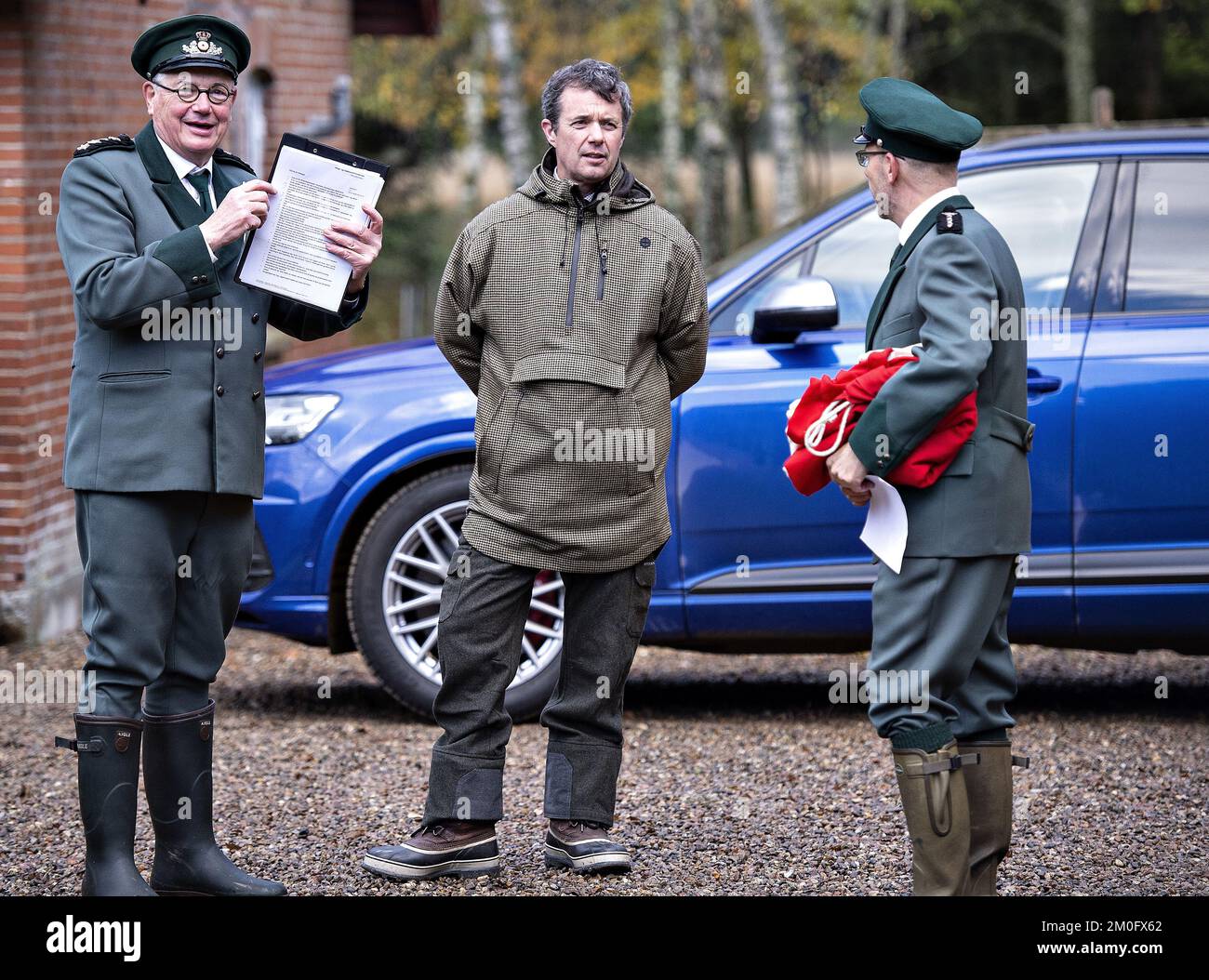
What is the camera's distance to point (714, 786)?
527cm

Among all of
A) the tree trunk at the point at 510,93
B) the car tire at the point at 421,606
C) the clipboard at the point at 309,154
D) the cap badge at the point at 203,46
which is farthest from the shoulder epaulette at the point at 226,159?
the tree trunk at the point at 510,93

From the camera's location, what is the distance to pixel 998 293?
3.72 m

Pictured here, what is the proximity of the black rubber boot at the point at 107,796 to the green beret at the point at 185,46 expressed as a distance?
1.51m

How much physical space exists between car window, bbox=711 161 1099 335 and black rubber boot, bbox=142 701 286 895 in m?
2.56

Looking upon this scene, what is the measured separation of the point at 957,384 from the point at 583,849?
1.60 m

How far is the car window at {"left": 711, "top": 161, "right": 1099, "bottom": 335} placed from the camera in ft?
19.3

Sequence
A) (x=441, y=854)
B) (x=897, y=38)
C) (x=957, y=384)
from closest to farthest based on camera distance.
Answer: (x=957, y=384) → (x=441, y=854) → (x=897, y=38)

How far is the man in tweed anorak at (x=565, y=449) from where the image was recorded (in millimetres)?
4184

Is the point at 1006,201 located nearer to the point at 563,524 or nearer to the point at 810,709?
the point at 810,709

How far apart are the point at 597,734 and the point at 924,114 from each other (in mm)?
1800

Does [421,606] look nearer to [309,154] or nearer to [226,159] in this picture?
[226,159]

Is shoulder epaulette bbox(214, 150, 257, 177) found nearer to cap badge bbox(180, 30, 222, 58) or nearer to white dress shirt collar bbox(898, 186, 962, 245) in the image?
cap badge bbox(180, 30, 222, 58)

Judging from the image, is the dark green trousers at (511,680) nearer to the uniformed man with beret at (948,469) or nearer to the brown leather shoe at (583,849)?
the brown leather shoe at (583,849)
